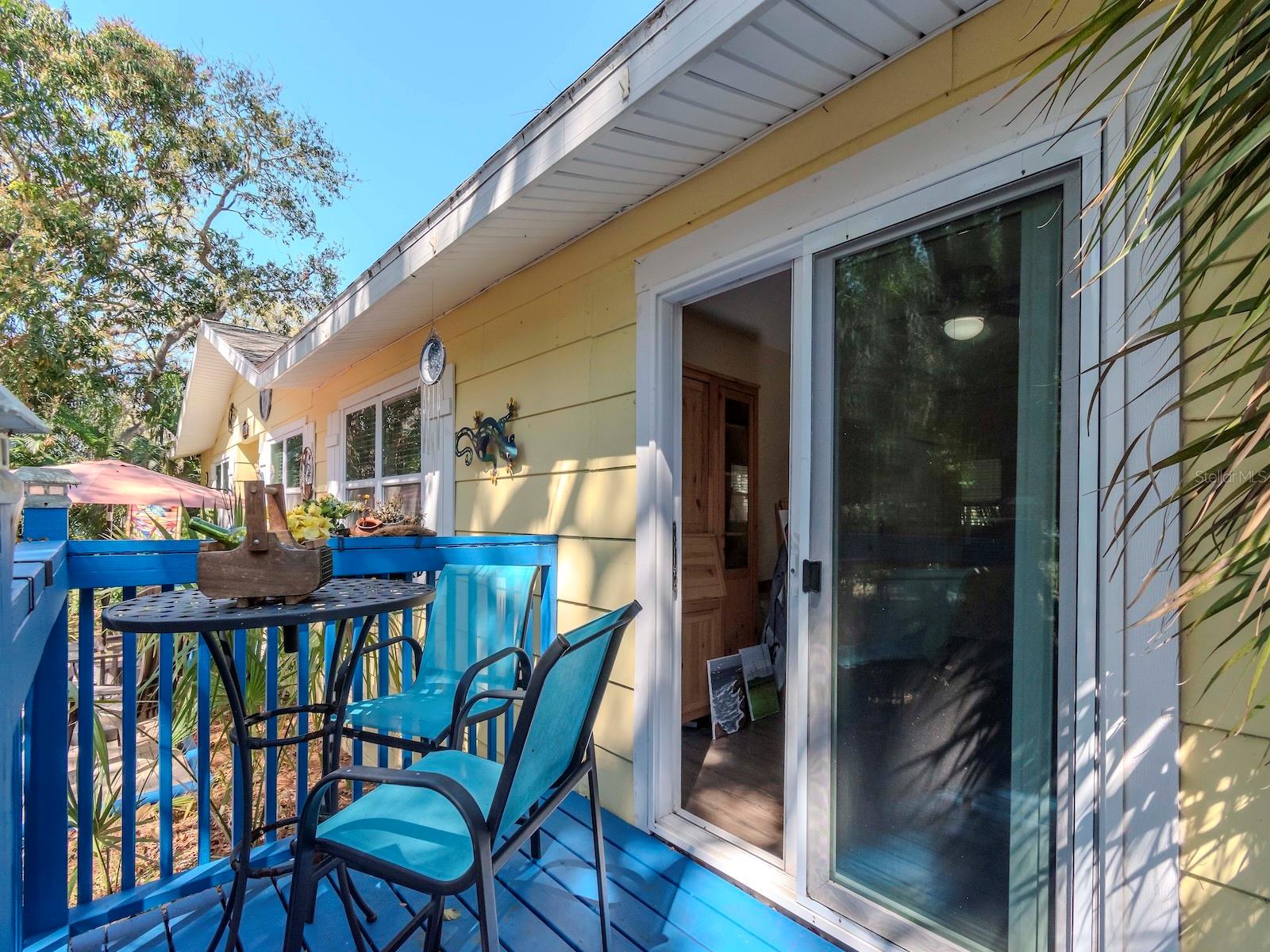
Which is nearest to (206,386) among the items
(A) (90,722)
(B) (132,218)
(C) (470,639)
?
(B) (132,218)

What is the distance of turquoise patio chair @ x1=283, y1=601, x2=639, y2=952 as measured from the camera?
3.62 ft

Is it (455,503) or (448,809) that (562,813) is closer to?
(448,809)

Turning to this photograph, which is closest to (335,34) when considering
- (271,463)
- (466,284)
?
(271,463)

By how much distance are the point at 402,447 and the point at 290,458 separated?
3.45m

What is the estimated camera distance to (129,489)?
20.9 feet

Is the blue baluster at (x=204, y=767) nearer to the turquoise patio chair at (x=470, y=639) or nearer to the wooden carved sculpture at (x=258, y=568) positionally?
the turquoise patio chair at (x=470, y=639)

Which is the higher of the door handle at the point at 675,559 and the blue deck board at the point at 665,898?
the door handle at the point at 675,559

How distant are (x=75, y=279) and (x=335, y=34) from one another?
725cm

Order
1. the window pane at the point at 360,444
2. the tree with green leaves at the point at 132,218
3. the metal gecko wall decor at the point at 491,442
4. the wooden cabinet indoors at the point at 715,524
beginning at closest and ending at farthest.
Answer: the metal gecko wall decor at the point at 491,442, the wooden cabinet indoors at the point at 715,524, the window pane at the point at 360,444, the tree with green leaves at the point at 132,218

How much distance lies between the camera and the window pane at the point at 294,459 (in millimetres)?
6797

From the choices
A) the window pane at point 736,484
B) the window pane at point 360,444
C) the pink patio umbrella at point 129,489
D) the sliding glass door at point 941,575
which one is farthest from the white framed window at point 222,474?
the sliding glass door at point 941,575

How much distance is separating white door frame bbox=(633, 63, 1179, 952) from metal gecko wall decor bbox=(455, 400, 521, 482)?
1.05 meters

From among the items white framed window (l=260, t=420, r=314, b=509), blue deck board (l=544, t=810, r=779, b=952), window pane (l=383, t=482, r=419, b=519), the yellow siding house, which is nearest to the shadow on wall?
the yellow siding house

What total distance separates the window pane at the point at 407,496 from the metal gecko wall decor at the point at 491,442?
34.3 inches
